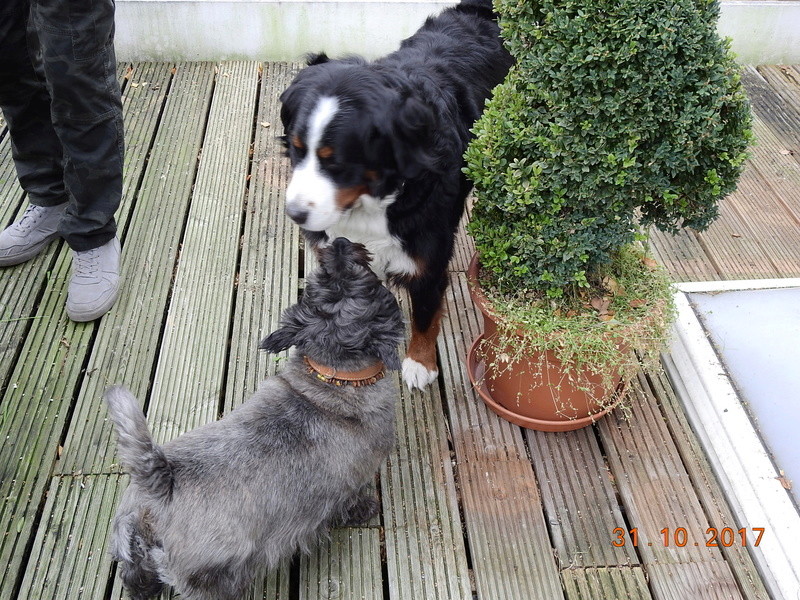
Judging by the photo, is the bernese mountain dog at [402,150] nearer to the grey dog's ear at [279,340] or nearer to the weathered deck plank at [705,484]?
the grey dog's ear at [279,340]

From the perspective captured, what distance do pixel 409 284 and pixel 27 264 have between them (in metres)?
1.92

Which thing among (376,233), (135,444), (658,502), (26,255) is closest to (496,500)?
(658,502)

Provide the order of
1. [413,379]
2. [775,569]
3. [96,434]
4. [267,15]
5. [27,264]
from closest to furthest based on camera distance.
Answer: [775,569], [96,434], [413,379], [27,264], [267,15]

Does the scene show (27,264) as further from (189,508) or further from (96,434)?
(189,508)

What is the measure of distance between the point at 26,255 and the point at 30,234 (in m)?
0.10

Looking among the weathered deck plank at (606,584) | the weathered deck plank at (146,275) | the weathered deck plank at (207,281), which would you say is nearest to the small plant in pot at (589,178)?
the weathered deck plank at (606,584)

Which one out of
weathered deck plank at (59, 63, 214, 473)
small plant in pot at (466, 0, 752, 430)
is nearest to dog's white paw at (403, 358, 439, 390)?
small plant in pot at (466, 0, 752, 430)

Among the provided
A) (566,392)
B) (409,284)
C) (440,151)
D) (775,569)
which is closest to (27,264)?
(409,284)

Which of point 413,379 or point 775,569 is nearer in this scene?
point 775,569

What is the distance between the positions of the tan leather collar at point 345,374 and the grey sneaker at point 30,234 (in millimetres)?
1876

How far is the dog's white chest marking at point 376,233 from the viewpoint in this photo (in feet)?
7.44

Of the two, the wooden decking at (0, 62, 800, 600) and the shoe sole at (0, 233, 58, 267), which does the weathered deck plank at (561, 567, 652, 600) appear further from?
the shoe sole at (0, 233, 58, 267)

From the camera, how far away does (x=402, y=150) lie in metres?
2.11

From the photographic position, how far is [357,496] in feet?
7.06
